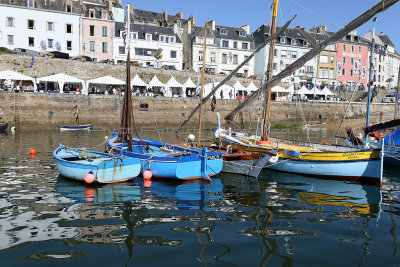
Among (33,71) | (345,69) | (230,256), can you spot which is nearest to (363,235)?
(230,256)

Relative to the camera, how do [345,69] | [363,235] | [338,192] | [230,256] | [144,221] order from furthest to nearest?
[345,69]
[338,192]
[144,221]
[363,235]
[230,256]

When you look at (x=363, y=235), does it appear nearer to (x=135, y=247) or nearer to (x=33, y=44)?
(x=135, y=247)

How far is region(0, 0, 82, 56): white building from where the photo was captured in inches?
1877

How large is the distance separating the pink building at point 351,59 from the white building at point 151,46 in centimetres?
3404

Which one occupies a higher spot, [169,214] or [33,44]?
[33,44]

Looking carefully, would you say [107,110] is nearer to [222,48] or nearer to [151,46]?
[151,46]

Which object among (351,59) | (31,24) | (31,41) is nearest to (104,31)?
(31,24)

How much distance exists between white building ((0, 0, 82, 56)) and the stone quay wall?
18513 mm

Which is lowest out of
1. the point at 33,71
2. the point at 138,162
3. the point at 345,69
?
the point at 138,162

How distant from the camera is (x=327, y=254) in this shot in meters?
7.39

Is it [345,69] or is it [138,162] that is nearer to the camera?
[138,162]

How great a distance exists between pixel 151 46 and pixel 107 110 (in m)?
21.3

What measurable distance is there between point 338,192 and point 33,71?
39535 mm

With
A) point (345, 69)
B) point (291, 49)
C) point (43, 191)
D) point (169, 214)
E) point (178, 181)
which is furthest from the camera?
point (345, 69)
